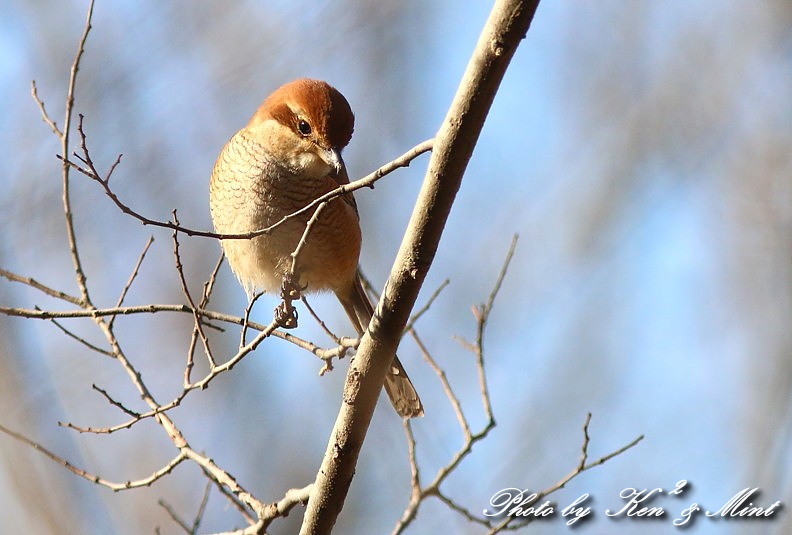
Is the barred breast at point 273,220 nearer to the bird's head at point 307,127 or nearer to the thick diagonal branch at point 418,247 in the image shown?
the bird's head at point 307,127

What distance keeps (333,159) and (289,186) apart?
0.98 ft

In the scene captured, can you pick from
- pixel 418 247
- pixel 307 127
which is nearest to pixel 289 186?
pixel 307 127

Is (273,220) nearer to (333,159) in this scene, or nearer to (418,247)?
(333,159)

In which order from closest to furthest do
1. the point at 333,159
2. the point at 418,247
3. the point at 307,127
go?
the point at 418,247 → the point at 333,159 → the point at 307,127

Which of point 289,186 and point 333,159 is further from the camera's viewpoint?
point 289,186

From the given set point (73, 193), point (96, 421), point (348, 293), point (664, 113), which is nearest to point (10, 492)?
point (96, 421)

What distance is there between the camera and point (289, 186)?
3752mm

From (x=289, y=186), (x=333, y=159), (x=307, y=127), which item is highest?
(x=307, y=127)

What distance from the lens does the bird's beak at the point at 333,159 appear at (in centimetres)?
352

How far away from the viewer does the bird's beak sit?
138 inches

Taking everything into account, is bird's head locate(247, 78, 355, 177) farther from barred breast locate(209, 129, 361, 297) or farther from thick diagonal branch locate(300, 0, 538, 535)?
thick diagonal branch locate(300, 0, 538, 535)

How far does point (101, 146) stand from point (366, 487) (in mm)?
3511

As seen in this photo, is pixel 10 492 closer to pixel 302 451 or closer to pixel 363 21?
pixel 302 451

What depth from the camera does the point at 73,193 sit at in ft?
20.2
